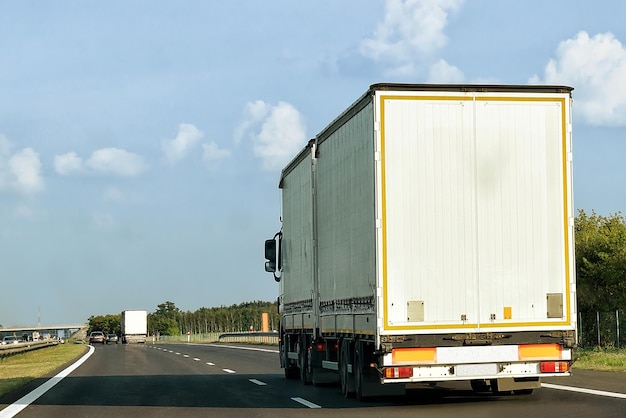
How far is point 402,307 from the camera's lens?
48.3ft

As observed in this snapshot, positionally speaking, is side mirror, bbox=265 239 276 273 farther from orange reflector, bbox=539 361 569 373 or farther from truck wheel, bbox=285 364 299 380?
orange reflector, bbox=539 361 569 373

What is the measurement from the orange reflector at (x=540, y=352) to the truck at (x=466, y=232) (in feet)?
0.05

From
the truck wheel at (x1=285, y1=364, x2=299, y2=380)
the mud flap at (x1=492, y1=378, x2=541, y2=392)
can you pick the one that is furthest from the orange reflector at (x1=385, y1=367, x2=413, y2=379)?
the truck wheel at (x1=285, y1=364, x2=299, y2=380)

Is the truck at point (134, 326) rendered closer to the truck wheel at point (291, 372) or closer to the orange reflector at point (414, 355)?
the truck wheel at point (291, 372)

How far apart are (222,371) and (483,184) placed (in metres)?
15.7

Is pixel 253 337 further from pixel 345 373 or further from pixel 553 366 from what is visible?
pixel 553 366

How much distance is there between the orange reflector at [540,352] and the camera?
15070 mm

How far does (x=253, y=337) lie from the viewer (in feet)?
244

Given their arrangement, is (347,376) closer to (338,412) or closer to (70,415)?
(338,412)

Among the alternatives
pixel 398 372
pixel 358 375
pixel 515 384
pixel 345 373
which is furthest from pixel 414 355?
pixel 345 373

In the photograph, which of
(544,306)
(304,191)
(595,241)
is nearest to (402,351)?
(544,306)

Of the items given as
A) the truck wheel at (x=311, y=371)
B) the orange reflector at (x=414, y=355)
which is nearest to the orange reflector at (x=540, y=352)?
the orange reflector at (x=414, y=355)

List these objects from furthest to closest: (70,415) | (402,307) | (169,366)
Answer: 1. (169,366)
2. (70,415)
3. (402,307)

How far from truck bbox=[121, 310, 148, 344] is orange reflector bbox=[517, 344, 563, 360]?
8325cm
